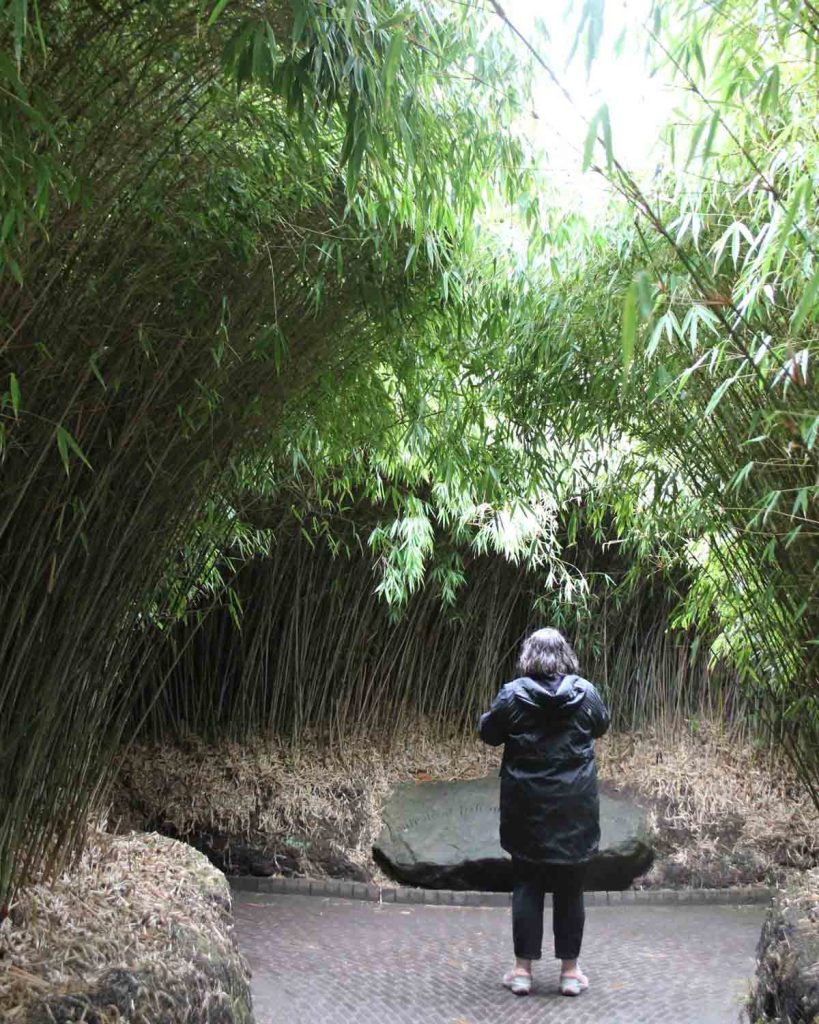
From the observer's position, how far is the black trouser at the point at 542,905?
338 cm

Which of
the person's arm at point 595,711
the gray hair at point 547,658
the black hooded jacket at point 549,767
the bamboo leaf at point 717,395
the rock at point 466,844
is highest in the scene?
the bamboo leaf at point 717,395

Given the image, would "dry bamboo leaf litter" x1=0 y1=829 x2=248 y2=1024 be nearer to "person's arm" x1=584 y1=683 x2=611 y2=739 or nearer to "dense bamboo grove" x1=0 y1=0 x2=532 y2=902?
"dense bamboo grove" x1=0 y1=0 x2=532 y2=902

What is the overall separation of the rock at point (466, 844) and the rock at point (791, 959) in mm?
2292

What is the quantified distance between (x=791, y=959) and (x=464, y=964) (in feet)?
5.76

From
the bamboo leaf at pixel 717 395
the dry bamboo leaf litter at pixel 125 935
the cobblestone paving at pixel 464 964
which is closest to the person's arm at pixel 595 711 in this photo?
the cobblestone paving at pixel 464 964

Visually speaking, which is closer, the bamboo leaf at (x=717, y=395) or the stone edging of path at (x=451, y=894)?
the bamboo leaf at (x=717, y=395)

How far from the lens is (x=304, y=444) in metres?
3.38

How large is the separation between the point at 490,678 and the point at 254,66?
4.81 m

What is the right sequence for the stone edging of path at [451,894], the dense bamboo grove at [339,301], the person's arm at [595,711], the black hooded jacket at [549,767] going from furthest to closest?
1. the stone edging of path at [451,894]
2. the person's arm at [595,711]
3. the black hooded jacket at [549,767]
4. the dense bamboo grove at [339,301]

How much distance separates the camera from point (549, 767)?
11.1 ft

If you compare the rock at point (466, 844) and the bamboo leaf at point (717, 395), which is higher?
the bamboo leaf at point (717, 395)

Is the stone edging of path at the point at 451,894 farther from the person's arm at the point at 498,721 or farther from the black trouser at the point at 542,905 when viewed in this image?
the person's arm at the point at 498,721

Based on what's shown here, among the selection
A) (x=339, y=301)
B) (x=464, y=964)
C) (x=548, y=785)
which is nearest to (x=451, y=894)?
(x=464, y=964)

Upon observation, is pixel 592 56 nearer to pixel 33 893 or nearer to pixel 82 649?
pixel 82 649
